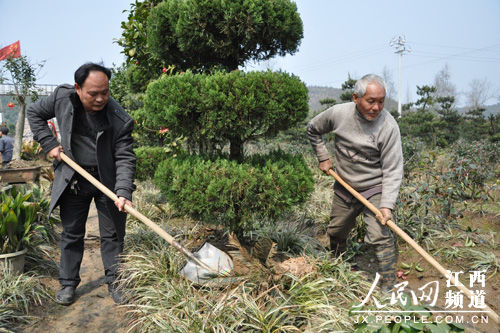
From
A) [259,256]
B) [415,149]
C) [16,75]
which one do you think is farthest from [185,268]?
[16,75]

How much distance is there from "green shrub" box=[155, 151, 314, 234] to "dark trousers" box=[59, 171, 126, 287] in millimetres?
534

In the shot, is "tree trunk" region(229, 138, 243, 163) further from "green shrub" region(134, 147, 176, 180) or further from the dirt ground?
"green shrub" region(134, 147, 176, 180)

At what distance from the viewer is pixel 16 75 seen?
1258cm

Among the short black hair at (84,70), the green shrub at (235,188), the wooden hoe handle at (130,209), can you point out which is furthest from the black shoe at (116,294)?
the short black hair at (84,70)

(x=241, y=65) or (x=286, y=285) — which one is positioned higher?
(x=241, y=65)

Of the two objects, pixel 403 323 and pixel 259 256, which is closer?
pixel 403 323

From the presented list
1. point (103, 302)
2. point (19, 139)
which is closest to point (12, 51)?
point (19, 139)

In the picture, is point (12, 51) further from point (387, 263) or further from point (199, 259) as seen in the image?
point (387, 263)

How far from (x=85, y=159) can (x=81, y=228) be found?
2.05 feet

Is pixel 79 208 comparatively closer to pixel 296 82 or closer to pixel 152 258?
pixel 152 258

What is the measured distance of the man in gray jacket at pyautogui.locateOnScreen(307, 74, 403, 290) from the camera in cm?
280

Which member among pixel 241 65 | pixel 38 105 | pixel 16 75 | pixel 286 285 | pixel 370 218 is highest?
pixel 16 75

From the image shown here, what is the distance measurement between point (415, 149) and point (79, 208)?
18.9ft

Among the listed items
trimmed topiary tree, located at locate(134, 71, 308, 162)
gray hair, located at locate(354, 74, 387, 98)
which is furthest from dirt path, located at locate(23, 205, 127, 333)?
gray hair, located at locate(354, 74, 387, 98)
